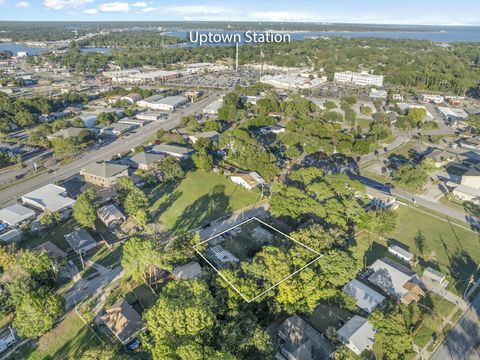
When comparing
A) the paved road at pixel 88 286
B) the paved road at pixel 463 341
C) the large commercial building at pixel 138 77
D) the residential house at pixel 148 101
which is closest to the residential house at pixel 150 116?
the residential house at pixel 148 101

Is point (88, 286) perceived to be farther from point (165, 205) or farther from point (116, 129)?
point (116, 129)

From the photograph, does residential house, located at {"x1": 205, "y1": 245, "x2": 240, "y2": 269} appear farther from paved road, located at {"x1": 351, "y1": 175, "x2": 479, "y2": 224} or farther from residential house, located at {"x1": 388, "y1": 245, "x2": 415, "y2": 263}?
paved road, located at {"x1": 351, "y1": 175, "x2": 479, "y2": 224}

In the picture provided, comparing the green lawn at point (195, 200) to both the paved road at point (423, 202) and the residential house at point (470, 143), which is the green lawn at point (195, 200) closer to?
the paved road at point (423, 202)

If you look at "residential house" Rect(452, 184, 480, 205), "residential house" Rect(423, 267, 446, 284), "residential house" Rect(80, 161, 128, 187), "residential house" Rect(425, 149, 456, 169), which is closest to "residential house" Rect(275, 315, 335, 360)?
"residential house" Rect(423, 267, 446, 284)

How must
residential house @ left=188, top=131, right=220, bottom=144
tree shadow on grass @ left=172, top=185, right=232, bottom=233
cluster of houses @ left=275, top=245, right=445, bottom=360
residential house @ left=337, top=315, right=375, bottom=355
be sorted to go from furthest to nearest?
residential house @ left=188, top=131, right=220, bottom=144, tree shadow on grass @ left=172, top=185, right=232, bottom=233, residential house @ left=337, top=315, right=375, bottom=355, cluster of houses @ left=275, top=245, right=445, bottom=360

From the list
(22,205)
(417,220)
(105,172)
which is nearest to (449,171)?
(417,220)

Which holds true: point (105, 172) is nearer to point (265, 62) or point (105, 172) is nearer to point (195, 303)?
point (195, 303)
